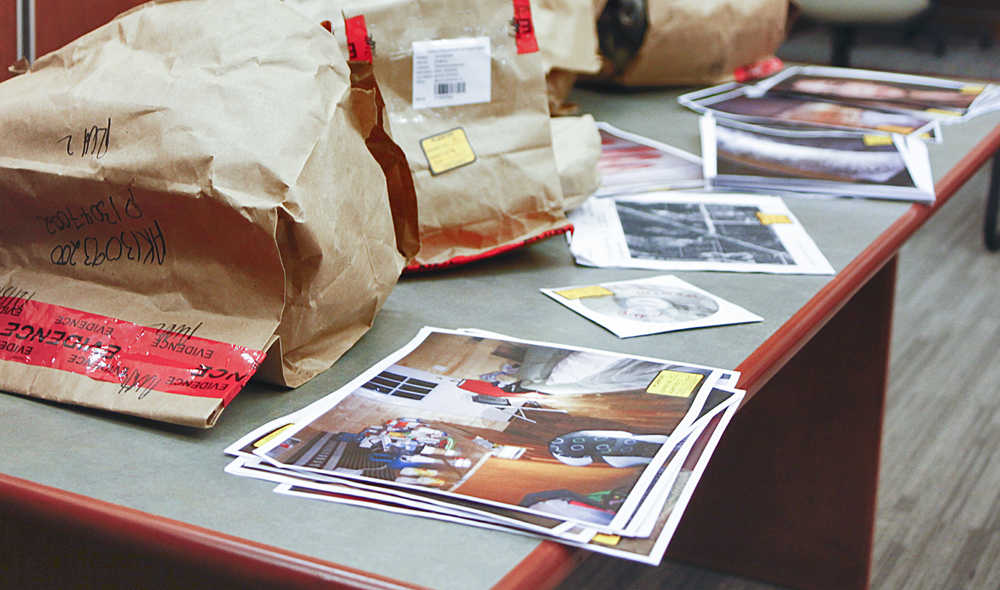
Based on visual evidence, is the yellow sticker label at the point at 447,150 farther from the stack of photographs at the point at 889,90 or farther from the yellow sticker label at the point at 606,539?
the stack of photographs at the point at 889,90

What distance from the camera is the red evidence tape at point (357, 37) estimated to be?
0.90 metres

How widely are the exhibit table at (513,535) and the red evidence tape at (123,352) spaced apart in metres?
0.03

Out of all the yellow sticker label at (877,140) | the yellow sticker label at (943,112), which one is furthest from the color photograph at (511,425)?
the yellow sticker label at (943,112)

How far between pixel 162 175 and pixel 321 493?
247mm

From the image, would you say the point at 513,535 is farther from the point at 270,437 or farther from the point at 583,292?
the point at 583,292

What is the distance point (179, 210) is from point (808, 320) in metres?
0.52

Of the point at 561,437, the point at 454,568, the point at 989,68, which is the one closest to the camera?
the point at 454,568

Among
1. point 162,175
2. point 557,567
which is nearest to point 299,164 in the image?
point 162,175

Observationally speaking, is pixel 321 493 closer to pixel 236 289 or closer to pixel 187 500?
pixel 187 500

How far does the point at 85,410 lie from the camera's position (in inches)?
26.9

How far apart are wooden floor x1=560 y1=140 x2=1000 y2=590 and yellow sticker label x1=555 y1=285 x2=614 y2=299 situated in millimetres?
657

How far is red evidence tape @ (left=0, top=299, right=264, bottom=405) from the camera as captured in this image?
667 millimetres

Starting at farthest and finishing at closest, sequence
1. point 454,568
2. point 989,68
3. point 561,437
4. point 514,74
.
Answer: point 989,68 < point 514,74 < point 561,437 < point 454,568

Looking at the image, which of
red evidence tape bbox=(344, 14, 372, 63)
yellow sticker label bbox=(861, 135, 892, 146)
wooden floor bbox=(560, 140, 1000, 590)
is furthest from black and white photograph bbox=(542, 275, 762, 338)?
wooden floor bbox=(560, 140, 1000, 590)
